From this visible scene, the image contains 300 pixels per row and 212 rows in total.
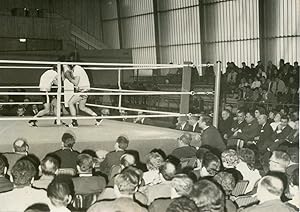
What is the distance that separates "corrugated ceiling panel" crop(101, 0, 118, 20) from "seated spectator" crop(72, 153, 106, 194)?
1325 centimetres

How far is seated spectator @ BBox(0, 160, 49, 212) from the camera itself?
2.56 metres

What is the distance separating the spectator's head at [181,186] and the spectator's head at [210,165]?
45 centimetres

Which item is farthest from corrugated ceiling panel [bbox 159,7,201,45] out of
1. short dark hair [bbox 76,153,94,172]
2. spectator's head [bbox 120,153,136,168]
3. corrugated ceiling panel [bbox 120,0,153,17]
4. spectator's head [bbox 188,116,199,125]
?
short dark hair [bbox 76,153,94,172]

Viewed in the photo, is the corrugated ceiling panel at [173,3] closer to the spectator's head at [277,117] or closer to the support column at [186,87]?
the spectator's head at [277,117]

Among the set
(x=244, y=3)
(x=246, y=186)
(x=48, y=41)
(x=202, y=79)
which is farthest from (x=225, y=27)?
(x=246, y=186)

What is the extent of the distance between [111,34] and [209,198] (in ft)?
46.5

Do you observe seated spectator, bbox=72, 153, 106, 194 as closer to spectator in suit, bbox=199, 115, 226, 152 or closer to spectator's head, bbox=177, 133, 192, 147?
spectator's head, bbox=177, 133, 192, 147

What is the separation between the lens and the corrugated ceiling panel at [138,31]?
1420 centimetres

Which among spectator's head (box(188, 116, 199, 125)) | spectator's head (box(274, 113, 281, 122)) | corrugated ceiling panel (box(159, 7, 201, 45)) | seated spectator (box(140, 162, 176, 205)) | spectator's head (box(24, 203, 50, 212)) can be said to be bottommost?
spectator's head (box(24, 203, 50, 212))

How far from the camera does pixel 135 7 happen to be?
49.3 feet

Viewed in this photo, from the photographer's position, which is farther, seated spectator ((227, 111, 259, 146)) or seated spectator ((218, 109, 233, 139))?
seated spectator ((218, 109, 233, 139))

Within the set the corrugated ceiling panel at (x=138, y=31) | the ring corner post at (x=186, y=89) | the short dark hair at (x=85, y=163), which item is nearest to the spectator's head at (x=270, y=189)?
the short dark hair at (x=85, y=163)

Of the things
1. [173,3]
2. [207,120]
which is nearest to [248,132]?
[207,120]

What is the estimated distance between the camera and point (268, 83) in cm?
763
